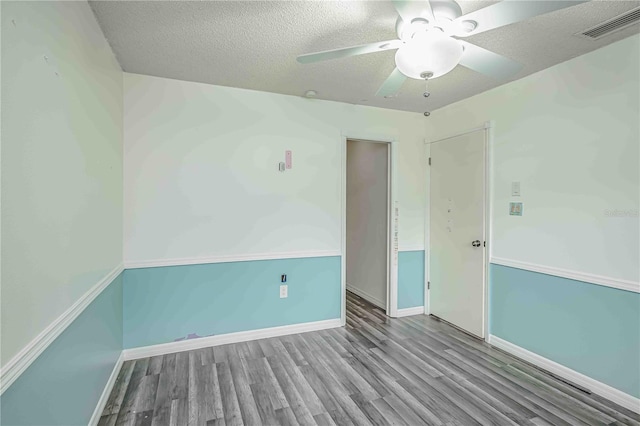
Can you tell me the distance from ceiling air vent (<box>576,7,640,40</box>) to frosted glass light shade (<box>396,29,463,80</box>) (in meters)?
1.20

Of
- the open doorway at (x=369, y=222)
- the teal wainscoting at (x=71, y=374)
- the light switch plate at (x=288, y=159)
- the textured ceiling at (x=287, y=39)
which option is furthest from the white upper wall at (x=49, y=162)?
the open doorway at (x=369, y=222)

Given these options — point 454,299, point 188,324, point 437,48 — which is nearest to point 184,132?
point 188,324

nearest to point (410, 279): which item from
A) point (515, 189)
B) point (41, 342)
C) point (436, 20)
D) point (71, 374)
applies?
point (515, 189)

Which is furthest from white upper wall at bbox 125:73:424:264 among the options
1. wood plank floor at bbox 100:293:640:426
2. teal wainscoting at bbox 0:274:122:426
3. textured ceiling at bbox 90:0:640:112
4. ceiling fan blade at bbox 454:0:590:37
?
ceiling fan blade at bbox 454:0:590:37

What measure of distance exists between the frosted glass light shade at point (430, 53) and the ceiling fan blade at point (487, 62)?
0.15 m

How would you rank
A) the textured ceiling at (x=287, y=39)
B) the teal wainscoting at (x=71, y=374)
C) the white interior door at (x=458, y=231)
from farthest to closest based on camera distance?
the white interior door at (x=458, y=231) → the textured ceiling at (x=287, y=39) → the teal wainscoting at (x=71, y=374)

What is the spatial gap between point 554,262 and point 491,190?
0.83 m

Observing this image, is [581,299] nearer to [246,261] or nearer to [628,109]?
[628,109]

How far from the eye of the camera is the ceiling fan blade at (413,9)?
1.31m

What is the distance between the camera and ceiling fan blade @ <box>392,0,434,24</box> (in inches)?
51.4

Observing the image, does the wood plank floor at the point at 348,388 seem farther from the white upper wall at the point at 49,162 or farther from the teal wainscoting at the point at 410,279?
the white upper wall at the point at 49,162

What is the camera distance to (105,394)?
2016 millimetres

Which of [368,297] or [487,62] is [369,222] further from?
[487,62]

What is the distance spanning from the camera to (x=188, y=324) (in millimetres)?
2793
